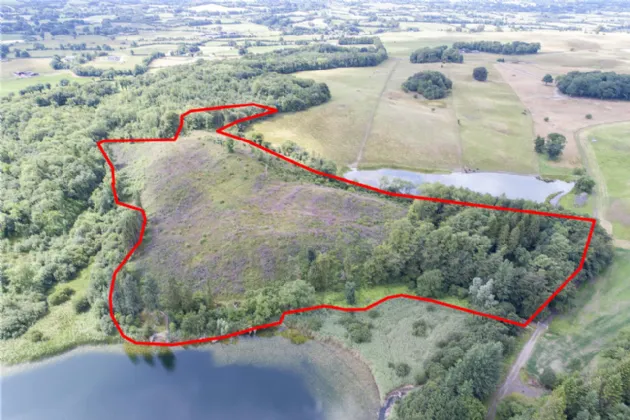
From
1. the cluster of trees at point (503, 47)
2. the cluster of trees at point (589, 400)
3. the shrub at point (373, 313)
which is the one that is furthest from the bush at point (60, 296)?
the cluster of trees at point (503, 47)

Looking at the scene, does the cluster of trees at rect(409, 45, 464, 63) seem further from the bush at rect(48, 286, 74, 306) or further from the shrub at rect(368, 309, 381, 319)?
the bush at rect(48, 286, 74, 306)

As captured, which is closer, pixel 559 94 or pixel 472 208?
pixel 472 208

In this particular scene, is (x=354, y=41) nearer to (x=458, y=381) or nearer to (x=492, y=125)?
(x=492, y=125)

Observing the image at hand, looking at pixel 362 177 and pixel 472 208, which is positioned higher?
pixel 472 208

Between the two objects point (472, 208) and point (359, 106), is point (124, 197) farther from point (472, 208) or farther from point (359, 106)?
point (359, 106)

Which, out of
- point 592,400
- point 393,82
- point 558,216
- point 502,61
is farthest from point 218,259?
point 502,61
